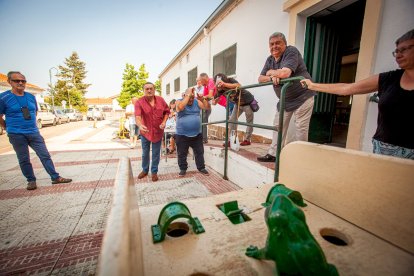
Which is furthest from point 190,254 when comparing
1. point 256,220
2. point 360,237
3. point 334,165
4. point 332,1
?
point 332,1

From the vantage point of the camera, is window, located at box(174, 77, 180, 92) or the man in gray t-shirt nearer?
the man in gray t-shirt

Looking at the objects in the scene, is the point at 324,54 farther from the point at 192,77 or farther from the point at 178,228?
the point at 192,77

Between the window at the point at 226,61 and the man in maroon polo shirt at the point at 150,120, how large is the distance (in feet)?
11.1

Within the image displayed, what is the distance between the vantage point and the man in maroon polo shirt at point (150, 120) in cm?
363

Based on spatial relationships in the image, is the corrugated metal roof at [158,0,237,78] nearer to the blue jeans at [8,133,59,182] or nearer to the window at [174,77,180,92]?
the window at [174,77,180,92]

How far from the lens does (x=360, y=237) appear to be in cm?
119

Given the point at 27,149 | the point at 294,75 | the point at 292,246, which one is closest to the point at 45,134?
the point at 27,149

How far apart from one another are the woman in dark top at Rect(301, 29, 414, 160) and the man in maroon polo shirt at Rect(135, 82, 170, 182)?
3.17 metres

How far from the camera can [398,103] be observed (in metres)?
1.44

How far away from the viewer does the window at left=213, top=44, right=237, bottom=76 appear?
6.23 m

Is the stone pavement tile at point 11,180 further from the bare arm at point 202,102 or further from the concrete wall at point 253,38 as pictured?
the concrete wall at point 253,38

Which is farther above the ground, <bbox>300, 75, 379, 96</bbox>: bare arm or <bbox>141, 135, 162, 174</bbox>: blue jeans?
<bbox>300, 75, 379, 96</bbox>: bare arm

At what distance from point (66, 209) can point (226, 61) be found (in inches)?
243

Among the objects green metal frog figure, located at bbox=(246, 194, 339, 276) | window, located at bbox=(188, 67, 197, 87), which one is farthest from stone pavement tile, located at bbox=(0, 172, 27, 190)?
window, located at bbox=(188, 67, 197, 87)
